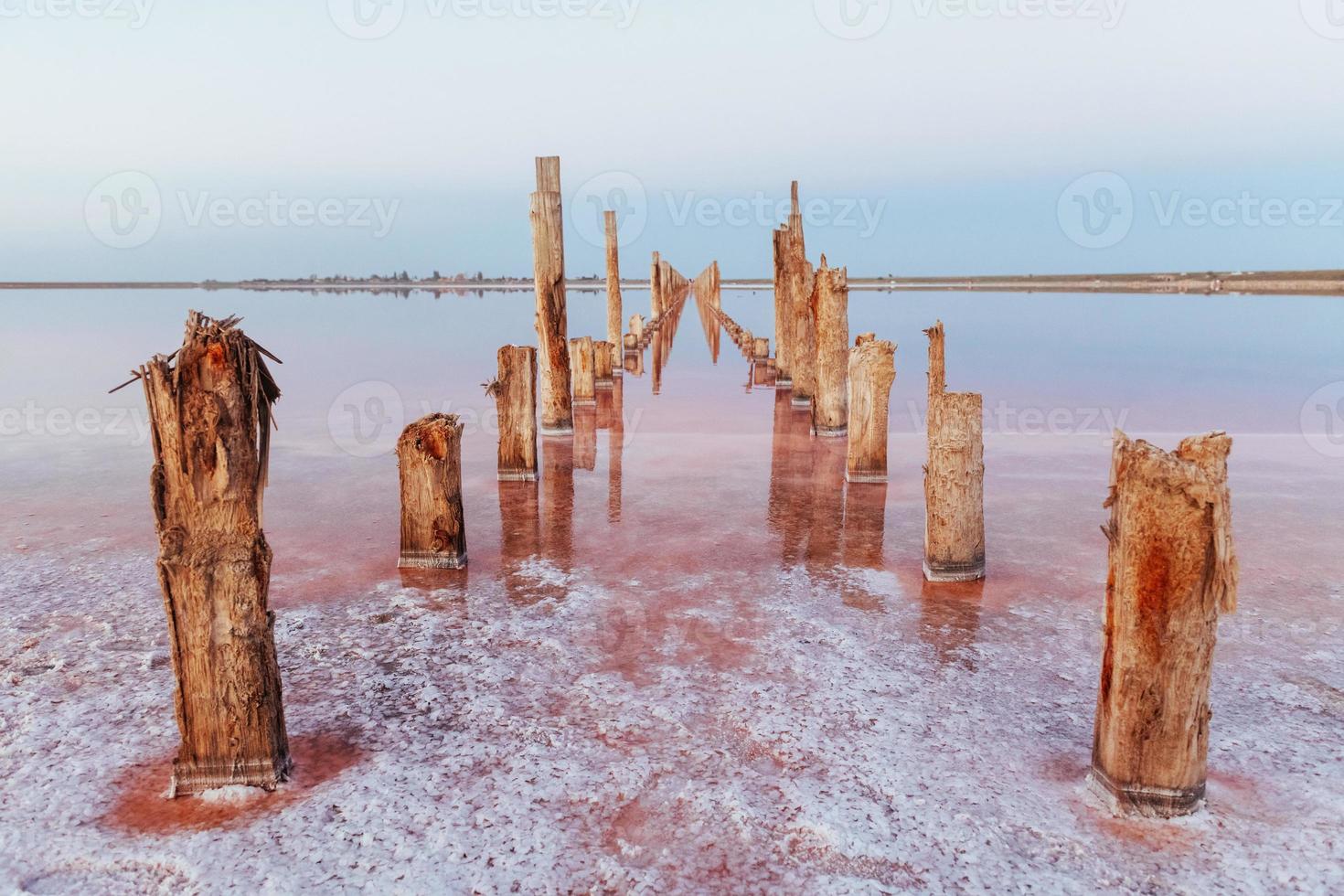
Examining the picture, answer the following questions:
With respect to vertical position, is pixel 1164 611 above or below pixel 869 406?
below

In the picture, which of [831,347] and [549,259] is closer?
[549,259]

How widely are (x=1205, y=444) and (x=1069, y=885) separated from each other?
5.17ft

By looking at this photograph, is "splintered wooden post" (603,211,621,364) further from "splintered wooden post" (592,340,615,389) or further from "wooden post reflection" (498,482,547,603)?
"wooden post reflection" (498,482,547,603)

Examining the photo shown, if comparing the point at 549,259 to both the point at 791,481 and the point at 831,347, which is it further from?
the point at 791,481

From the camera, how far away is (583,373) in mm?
14969

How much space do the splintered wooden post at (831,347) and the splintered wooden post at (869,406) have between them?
1650 millimetres

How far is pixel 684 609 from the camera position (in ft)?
18.4

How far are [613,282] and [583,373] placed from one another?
566cm

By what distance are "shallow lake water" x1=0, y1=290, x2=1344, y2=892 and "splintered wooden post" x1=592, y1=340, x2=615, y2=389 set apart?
6460 millimetres

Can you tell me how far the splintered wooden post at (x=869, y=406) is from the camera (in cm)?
868

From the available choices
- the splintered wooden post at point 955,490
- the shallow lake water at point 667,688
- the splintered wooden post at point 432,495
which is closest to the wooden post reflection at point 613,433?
the shallow lake water at point 667,688

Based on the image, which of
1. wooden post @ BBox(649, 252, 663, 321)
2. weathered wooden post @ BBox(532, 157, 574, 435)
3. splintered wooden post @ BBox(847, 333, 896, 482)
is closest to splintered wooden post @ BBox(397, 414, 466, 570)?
splintered wooden post @ BBox(847, 333, 896, 482)

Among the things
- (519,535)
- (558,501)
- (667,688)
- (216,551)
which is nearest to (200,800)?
Answer: (216,551)

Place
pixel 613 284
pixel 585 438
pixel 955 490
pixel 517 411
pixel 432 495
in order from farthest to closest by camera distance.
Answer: pixel 613 284, pixel 585 438, pixel 517 411, pixel 432 495, pixel 955 490
